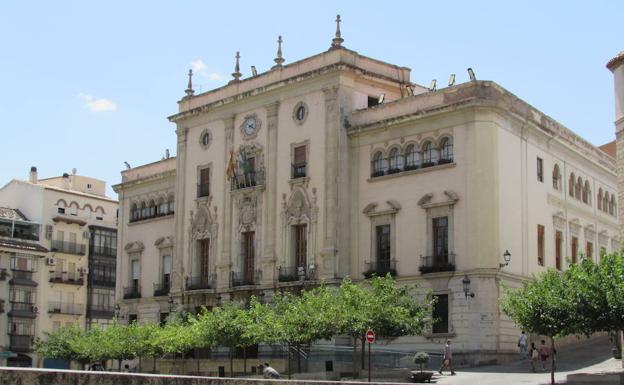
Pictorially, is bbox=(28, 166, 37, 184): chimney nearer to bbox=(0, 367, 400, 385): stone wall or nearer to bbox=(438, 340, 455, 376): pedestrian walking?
bbox=(438, 340, 455, 376): pedestrian walking

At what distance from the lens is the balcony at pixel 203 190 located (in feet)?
163

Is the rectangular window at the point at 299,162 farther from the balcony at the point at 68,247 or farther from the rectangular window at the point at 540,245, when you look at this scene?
the balcony at the point at 68,247

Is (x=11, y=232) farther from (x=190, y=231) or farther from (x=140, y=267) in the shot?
(x=190, y=231)

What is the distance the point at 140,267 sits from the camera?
55.1m

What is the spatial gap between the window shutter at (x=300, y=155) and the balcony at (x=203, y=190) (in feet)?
21.4

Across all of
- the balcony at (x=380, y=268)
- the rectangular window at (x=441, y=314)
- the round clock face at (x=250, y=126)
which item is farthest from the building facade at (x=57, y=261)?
the rectangular window at (x=441, y=314)

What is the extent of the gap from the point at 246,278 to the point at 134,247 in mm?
11320

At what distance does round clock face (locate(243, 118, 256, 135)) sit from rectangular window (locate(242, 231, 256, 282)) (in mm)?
4827


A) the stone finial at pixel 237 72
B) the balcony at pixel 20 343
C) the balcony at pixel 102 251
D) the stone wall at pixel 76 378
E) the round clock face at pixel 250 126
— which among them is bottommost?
the balcony at pixel 20 343

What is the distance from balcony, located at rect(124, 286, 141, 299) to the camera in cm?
5431

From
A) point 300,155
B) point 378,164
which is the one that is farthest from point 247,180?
point 378,164

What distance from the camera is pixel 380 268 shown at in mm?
41500

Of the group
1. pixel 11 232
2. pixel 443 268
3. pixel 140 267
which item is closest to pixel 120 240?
pixel 140 267

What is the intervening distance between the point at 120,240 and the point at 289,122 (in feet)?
53.7
